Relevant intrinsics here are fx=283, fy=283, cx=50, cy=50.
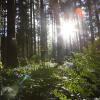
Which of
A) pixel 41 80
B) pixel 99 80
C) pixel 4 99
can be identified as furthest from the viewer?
pixel 41 80

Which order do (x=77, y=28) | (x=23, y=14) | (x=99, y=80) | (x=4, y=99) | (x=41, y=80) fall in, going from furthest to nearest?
(x=77, y=28), (x=23, y=14), (x=41, y=80), (x=4, y=99), (x=99, y=80)

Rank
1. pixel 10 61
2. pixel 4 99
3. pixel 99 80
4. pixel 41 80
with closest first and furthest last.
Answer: pixel 99 80 < pixel 4 99 < pixel 41 80 < pixel 10 61

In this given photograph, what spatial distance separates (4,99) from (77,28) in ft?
183

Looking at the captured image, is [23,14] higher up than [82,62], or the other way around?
[23,14]

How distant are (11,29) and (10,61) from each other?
5.56ft

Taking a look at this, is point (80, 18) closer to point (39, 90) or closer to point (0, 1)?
point (0, 1)

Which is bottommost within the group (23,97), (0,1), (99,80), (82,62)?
(23,97)

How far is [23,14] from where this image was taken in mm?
42875

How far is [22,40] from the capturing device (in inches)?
1689

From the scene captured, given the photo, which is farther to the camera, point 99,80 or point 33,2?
point 33,2

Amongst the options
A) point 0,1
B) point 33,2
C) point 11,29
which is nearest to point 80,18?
point 33,2

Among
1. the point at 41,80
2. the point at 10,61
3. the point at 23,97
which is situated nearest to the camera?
the point at 23,97

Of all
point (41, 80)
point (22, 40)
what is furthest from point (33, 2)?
point (41, 80)

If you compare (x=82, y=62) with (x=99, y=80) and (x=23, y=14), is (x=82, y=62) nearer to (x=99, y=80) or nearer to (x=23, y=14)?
(x=99, y=80)
